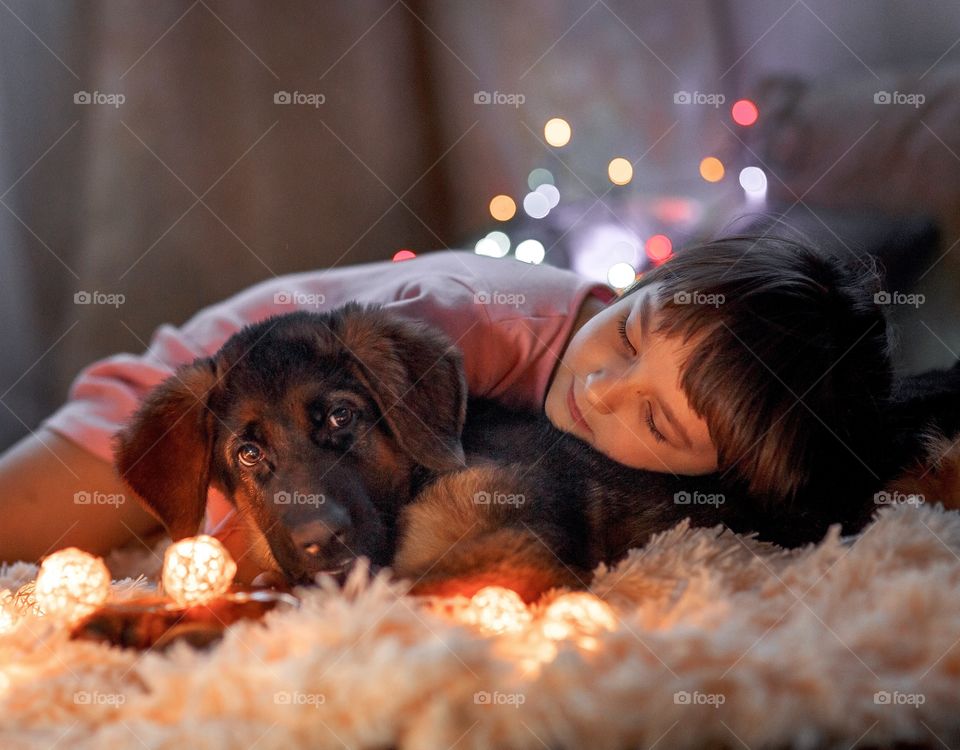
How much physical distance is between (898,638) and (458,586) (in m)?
0.49

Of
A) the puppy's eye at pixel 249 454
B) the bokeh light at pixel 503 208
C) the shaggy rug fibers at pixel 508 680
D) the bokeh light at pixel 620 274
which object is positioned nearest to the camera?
the shaggy rug fibers at pixel 508 680

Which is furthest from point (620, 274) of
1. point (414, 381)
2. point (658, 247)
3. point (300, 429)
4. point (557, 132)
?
point (300, 429)

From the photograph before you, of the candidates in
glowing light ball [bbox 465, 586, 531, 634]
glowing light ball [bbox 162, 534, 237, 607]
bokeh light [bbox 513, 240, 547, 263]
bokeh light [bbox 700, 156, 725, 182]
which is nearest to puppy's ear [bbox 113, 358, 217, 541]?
glowing light ball [bbox 162, 534, 237, 607]

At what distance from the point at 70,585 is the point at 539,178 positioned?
1.41 metres

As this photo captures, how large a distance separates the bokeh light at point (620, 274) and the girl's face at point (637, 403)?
Result: 524mm

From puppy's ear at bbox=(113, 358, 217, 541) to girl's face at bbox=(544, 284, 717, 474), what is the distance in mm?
518

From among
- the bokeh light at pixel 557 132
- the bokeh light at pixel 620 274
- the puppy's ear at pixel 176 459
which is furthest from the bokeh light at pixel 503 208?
the puppy's ear at pixel 176 459

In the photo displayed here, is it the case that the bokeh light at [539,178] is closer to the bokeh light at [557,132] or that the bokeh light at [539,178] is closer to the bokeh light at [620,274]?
the bokeh light at [557,132]

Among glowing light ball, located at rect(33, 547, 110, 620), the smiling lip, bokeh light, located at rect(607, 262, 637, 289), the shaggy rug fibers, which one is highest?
bokeh light, located at rect(607, 262, 637, 289)

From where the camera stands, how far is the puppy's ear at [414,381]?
121 cm

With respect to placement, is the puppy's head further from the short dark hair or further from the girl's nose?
the short dark hair

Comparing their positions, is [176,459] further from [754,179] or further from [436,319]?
[754,179]

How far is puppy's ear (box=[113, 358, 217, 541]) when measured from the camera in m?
1.22

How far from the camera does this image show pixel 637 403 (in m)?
1.35
